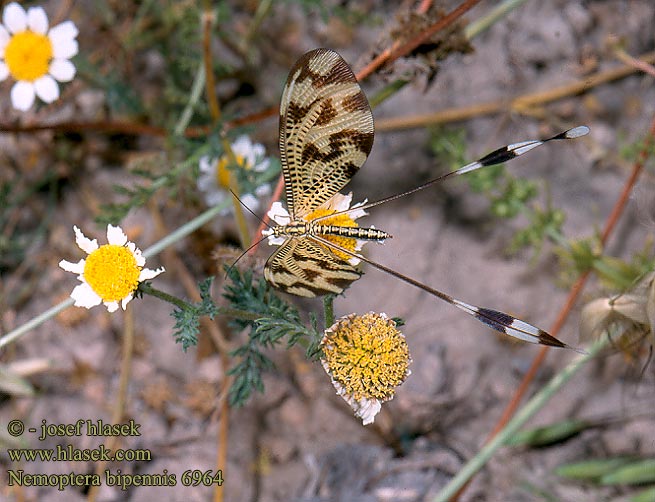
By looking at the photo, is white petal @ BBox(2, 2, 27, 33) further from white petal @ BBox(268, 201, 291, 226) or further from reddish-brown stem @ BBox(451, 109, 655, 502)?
reddish-brown stem @ BBox(451, 109, 655, 502)

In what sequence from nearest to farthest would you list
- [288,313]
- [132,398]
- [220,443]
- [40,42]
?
1. [288,313]
2. [40,42]
3. [220,443]
4. [132,398]

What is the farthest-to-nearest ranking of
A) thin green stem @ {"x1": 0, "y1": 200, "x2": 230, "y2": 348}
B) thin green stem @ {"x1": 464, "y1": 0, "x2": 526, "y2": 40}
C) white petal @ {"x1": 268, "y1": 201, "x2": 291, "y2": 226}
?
thin green stem @ {"x1": 464, "y1": 0, "x2": 526, "y2": 40} → thin green stem @ {"x1": 0, "y1": 200, "x2": 230, "y2": 348} → white petal @ {"x1": 268, "y1": 201, "x2": 291, "y2": 226}

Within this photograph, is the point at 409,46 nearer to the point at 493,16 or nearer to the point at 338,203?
the point at 493,16

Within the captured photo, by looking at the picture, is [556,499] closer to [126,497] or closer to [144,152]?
[126,497]

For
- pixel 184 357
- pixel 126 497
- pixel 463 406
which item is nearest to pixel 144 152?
pixel 184 357

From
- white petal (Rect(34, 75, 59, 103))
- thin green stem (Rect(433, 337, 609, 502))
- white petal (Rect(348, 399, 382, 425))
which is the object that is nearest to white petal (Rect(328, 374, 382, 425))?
white petal (Rect(348, 399, 382, 425))

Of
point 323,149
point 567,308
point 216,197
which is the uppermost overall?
point 216,197

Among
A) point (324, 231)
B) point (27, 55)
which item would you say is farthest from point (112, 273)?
point (27, 55)
